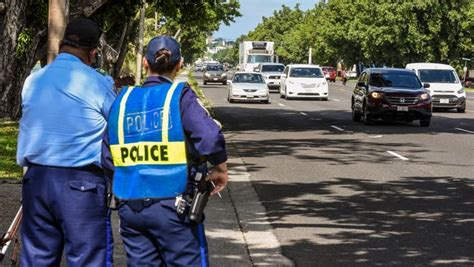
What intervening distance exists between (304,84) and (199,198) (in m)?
35.3

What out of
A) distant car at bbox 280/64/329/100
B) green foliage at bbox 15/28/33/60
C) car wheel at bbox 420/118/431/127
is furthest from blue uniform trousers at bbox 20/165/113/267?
distant car at bbox 280/64/329/100

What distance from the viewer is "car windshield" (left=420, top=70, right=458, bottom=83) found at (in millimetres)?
32525

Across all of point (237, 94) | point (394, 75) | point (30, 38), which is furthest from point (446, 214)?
point (237, 94)

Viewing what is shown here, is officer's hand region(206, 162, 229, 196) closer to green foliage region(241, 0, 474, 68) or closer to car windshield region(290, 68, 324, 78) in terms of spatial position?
car windshield region(290, 68, 324, 78)

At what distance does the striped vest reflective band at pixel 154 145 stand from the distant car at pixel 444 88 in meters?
28.4

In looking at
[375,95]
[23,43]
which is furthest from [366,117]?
[23,43]

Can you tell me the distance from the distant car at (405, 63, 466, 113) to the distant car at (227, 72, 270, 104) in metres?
6.83

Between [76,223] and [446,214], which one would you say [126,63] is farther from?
[76,223]

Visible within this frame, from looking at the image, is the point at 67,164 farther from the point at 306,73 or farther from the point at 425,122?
the point at 306,73

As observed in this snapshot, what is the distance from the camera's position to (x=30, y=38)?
21.1 m

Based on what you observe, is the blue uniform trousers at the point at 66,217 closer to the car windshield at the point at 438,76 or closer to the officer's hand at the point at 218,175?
the officer's hand at the point at 218,175

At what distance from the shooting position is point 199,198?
4184 millimetres

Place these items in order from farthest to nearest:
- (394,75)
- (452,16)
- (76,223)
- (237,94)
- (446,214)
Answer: (452,16) < (237,94) < (394,75) < (446,214) < (76,223)

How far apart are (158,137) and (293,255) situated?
3598mm
